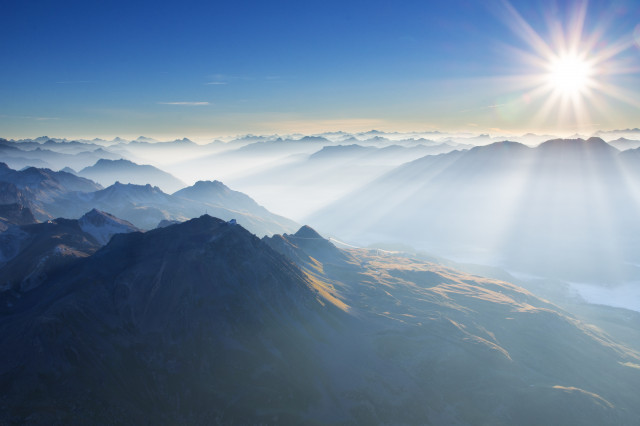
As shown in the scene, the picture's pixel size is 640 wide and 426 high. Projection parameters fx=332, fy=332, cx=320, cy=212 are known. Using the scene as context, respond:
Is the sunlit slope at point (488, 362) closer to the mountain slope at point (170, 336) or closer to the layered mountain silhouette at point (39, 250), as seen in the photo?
the mountain slope at point (170, 336)

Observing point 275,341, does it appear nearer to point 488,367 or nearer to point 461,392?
point 461,392

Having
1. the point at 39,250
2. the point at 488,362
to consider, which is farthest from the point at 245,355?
the point at 39,250

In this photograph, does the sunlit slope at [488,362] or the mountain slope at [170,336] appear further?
the sunlit slope at [488,362]

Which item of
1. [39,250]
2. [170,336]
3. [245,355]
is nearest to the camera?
[170,336]

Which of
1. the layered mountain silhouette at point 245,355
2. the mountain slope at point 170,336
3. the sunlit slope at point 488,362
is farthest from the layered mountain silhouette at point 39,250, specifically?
the sunlit slope at point 488,362

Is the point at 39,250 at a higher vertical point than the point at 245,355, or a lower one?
higher

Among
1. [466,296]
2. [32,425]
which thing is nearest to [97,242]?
[32,425]

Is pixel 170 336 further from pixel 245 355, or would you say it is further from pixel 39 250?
pixel 39 250

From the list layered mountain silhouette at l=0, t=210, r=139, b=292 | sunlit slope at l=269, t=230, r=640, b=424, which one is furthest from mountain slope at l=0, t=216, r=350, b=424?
sunlit slope at l=269, t=230, r=640, b=424
